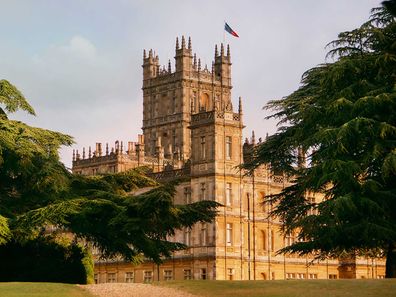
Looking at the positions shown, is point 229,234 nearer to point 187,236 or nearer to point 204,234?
point 204,234

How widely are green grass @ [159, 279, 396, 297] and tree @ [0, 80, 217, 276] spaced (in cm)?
373

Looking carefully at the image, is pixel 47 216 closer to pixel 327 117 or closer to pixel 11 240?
pixel 11 240

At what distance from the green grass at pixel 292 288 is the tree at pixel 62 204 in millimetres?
3730

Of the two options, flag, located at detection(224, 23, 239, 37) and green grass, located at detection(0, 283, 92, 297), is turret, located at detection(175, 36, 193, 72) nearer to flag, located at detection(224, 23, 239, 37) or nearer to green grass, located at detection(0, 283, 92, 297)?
flag, located at detection(224, 23, 239, 37)

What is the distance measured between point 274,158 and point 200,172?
1043 inches

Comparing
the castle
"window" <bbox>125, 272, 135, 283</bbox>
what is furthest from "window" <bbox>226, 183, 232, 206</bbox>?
"window" <bbox>125, 272, 135, 283</bbox>

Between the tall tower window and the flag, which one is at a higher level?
the flag

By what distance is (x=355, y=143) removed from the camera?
34.8 m

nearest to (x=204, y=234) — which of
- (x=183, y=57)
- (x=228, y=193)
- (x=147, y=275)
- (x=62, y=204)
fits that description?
(x=228, y=193)

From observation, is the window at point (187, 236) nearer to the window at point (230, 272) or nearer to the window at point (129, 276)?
the window at point (230, 272)

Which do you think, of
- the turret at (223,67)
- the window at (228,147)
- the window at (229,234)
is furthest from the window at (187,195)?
the turret at (223,67)

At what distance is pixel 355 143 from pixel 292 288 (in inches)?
230

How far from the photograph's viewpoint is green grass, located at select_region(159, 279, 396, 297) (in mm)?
31094

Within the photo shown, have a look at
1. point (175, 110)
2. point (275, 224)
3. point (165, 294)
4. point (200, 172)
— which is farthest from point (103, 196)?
point (175, 110)
